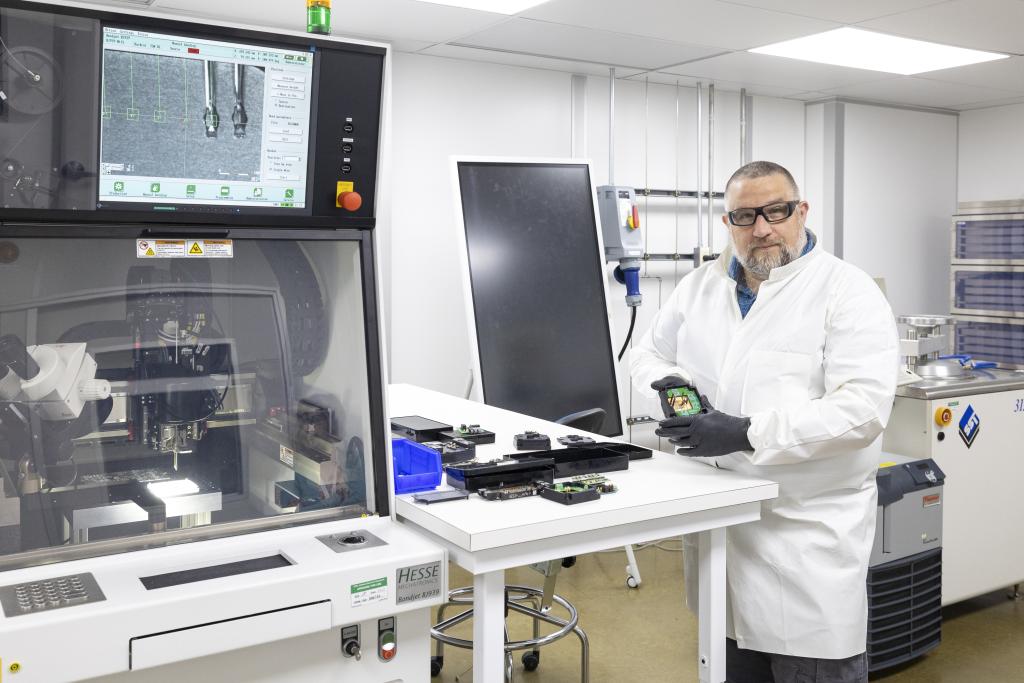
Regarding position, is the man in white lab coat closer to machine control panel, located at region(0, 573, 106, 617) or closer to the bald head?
the bald head

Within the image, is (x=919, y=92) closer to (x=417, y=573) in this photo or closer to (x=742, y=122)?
(x=742, y=122)

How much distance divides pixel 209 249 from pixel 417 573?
627 mm

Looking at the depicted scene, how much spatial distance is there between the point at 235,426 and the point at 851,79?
4207 mm

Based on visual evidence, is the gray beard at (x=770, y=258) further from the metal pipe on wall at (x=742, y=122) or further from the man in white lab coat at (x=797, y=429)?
the metal pipe on wall at (x=742, y=122)

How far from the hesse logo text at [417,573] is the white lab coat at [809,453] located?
768mm

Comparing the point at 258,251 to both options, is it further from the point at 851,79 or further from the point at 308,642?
the point at 851,79

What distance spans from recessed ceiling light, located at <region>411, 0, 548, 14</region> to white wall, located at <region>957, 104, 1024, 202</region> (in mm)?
3842

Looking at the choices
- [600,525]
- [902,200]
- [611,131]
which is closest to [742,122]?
[611,131]

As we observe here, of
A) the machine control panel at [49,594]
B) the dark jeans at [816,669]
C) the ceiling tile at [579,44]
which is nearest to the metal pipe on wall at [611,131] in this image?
the ceiling tile at [579,44]

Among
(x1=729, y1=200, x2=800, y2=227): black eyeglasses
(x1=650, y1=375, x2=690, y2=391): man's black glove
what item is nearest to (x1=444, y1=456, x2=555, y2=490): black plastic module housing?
(x1=650, y1=375, x2=690, y2=391): man's black glove

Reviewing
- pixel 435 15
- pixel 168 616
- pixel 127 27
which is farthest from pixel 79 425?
pixel 435 15

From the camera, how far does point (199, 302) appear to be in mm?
1517

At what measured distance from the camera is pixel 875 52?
4.10 m

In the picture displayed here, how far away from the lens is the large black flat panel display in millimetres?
3494
